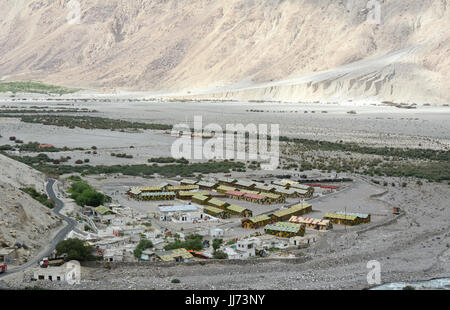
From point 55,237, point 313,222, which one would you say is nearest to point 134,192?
point 55,237

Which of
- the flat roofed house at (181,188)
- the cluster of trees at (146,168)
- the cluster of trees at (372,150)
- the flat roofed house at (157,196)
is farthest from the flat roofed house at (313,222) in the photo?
the cluster of trees at (372,150)

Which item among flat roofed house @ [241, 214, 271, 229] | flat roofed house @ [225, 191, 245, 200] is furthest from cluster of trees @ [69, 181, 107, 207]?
flat roofed house @ [241, 214, 271, 229]

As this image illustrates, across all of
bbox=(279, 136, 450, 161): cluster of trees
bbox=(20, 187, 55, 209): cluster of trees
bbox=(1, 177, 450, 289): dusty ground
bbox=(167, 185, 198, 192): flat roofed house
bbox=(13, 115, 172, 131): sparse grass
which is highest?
bbox=(13, 115, 172, 131): sparse grass

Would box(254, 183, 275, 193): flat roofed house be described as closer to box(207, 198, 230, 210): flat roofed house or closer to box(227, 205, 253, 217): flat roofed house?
box(207, 198, 230, 210): flat roofed house

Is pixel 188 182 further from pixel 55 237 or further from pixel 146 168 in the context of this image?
pixel 55 237

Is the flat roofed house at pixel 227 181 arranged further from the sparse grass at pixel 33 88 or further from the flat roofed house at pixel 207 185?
the sparse grass at pixel 33 88
